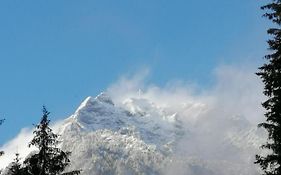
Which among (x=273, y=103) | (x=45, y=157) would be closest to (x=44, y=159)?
(x=45, y=157)

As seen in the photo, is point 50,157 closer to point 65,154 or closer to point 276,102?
point 65,154

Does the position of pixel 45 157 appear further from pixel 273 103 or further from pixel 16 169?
pixel 273 103

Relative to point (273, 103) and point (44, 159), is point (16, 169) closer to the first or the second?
point (44, 159)

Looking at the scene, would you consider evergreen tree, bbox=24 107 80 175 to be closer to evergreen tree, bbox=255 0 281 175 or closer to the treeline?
the treeline

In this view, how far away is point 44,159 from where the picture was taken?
85.4ft

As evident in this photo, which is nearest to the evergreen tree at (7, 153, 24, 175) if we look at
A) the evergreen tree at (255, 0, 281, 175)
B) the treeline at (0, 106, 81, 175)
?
the treeline at (0, 106, 81, 175)

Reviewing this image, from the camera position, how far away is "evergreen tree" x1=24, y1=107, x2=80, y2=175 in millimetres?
25688

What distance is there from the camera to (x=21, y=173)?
25438 millimetres

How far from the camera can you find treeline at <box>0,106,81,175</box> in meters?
25.7

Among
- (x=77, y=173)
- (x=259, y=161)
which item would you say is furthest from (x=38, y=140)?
(x=259, y=161)

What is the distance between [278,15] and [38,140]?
11576mm

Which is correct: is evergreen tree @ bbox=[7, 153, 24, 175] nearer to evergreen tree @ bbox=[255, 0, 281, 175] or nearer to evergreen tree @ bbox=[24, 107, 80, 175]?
evergreen tree @ bbox=[24, 107, 80, 175]

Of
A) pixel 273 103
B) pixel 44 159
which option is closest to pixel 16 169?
A: pixel 44 159

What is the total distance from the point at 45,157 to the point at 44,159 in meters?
0.11
